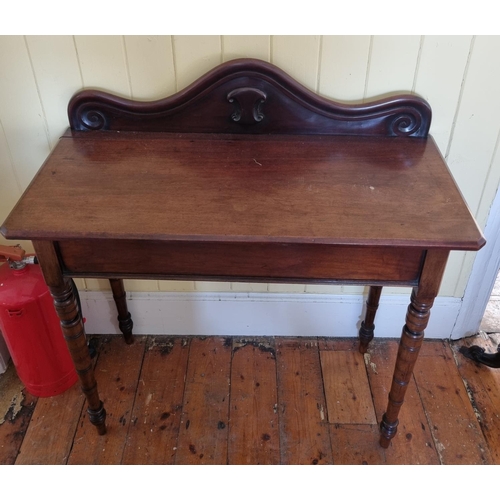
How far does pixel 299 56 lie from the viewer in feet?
4.50

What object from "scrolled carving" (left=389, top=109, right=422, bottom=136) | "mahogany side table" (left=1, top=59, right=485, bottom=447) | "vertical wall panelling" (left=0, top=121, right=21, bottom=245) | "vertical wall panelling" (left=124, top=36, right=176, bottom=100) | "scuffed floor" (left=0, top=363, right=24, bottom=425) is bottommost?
"scuffed floor" (left=0, top=363, right=24, bottom=425)

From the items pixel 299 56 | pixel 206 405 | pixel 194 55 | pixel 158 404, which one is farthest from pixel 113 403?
pixel 299 56

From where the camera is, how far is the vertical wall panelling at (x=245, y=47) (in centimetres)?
135

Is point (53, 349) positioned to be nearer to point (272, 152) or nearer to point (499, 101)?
point (272, 152)

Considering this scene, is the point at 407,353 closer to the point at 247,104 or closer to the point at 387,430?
the point at 387,430

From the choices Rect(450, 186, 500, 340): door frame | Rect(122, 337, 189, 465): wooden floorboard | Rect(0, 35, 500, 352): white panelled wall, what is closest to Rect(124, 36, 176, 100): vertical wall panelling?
Rect(0, 35, 500, 352): white panelled wall

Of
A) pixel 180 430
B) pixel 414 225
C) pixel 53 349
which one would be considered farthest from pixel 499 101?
pixel 53 349

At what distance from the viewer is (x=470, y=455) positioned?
1559 mm

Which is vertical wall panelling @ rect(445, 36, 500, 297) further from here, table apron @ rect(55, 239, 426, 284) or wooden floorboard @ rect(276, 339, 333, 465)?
wooden floorboard @ rect(276, 339, 333, 465)

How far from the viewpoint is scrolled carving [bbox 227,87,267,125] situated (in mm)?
1371

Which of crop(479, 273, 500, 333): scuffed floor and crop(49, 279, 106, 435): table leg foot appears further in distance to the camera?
crop(479, 273, 500, 333): scuffed floor

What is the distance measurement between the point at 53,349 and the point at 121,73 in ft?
2.93

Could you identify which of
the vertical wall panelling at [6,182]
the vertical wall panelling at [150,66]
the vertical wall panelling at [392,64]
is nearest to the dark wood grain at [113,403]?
the vertical wall panelling at [6,182]

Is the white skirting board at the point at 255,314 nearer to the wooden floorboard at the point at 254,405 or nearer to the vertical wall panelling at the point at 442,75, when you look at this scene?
the wooden floorboard at the point at 254,405
